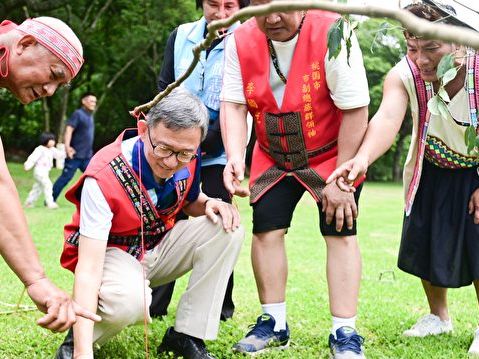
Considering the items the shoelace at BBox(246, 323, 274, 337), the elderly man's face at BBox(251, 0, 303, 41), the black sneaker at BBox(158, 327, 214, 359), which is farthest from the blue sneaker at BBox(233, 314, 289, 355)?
the elderly man's face at BBox(251, 0, 303, 41)

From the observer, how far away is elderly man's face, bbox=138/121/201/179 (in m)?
3.01

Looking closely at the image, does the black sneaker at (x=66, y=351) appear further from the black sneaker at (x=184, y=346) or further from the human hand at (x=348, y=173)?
the human hand at (x=348, y=173)

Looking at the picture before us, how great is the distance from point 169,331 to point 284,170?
1.01m

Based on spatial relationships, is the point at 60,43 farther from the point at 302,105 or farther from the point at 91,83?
the point at 91,83

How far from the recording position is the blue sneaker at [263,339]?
3.45 metres

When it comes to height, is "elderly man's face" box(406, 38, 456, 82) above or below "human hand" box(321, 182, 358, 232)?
above

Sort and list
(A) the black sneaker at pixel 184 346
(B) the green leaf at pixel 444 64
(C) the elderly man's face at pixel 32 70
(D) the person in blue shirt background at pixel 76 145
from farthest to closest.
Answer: (D) the person in blue shirt background at pixel 76 145 → (A) the black sneaker at pixel 184 346 → (C) the elderly man's face at pixel 32 70 → (B) the green leaf at pixel 444 64

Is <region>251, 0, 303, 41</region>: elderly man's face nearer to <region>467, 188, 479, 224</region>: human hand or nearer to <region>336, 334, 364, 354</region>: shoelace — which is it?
<region>467, 188, 479, 224</region>: human hand

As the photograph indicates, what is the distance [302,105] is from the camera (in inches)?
137

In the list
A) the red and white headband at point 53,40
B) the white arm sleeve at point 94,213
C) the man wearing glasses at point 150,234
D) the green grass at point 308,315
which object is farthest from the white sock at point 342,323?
the red and white headband at point 53,40

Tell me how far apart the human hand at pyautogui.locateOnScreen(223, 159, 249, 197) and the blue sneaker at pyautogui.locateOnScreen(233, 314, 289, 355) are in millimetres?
700

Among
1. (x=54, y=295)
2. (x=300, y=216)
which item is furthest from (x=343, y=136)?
(x=300, y=216)

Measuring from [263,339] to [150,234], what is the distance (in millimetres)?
795

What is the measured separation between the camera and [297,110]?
137 inches
